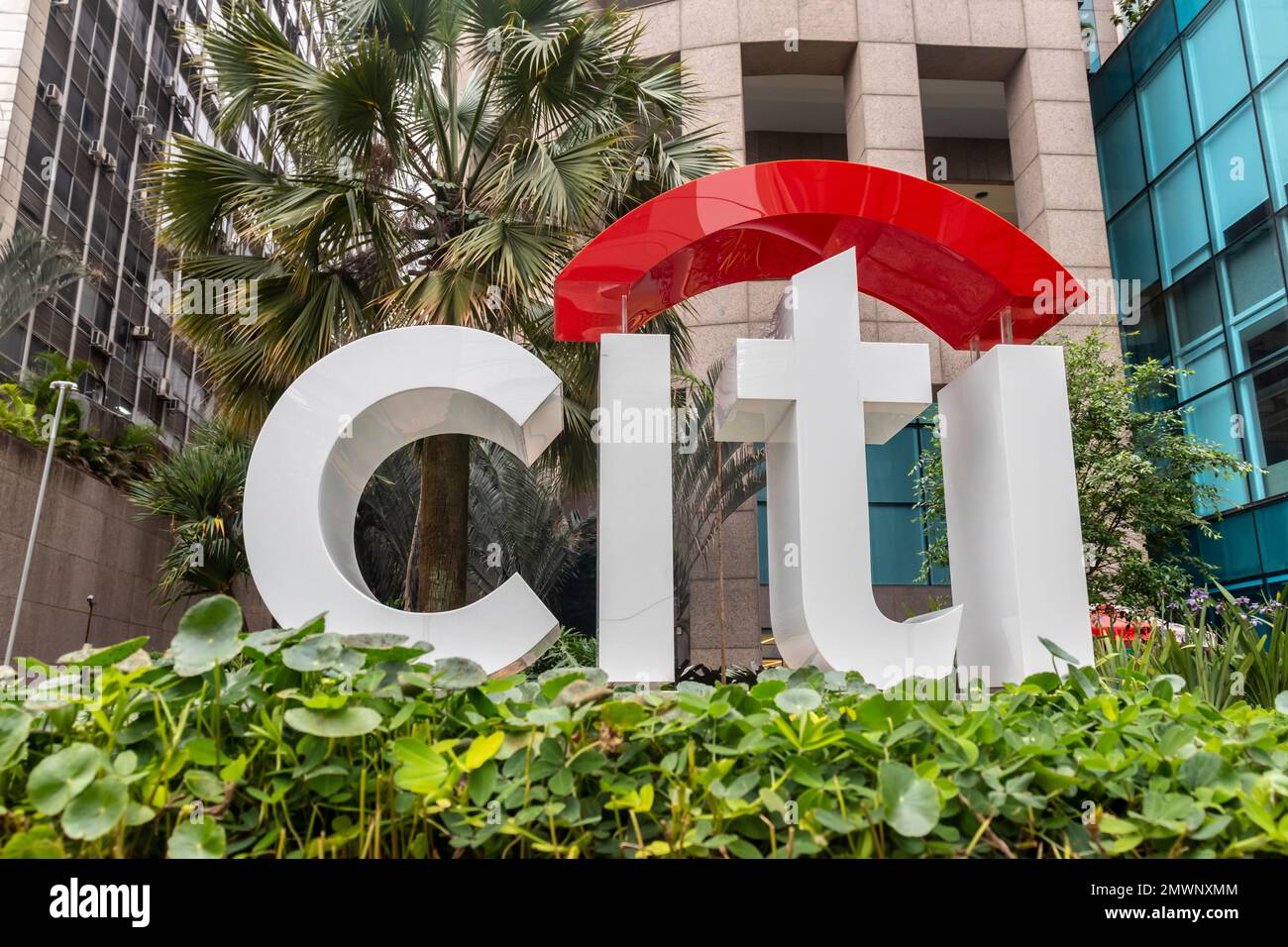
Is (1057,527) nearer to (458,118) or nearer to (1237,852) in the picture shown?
(1237,852)

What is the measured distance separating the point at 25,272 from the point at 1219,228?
18.5 meters

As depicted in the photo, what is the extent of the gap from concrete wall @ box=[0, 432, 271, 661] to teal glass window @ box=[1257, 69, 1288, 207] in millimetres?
17990

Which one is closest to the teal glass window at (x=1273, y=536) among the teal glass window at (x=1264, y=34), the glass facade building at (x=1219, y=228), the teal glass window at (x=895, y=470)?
the glass facade building at (x=1219, y=228)

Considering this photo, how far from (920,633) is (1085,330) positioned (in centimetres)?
1352

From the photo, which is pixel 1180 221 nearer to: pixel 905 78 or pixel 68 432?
pixel 905 78

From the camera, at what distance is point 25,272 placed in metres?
12.0

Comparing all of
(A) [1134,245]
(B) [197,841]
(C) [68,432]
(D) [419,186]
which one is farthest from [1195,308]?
(B) [197,841]

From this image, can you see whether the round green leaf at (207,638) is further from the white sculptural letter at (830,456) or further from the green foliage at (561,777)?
the white sculptural letter at (830,456)

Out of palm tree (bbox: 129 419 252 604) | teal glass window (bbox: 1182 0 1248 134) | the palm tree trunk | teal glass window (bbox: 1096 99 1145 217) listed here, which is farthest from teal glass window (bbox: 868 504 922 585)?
palm tree (bbox: 129 419 252 604)

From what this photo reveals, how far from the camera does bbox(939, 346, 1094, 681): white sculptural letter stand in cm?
373

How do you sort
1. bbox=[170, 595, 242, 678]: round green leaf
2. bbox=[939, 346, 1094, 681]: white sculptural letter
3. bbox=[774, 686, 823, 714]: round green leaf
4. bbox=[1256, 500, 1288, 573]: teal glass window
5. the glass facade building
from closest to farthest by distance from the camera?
bbox=[170, 595, 242, 678]: round green leaf
bbox=[774, 686, 823, 714]: round green leaf
bbox=[939, 346, 1094, 681]: white sculptural letter
bbox=[1256, 500, 1288, 573]: teal glass window
the glass facade building

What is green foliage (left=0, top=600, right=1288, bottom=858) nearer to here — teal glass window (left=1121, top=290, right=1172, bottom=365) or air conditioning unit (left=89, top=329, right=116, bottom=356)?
teal glass window (left=1121, top=290, right=1172, bottom=365)

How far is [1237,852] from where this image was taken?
1.42 m
